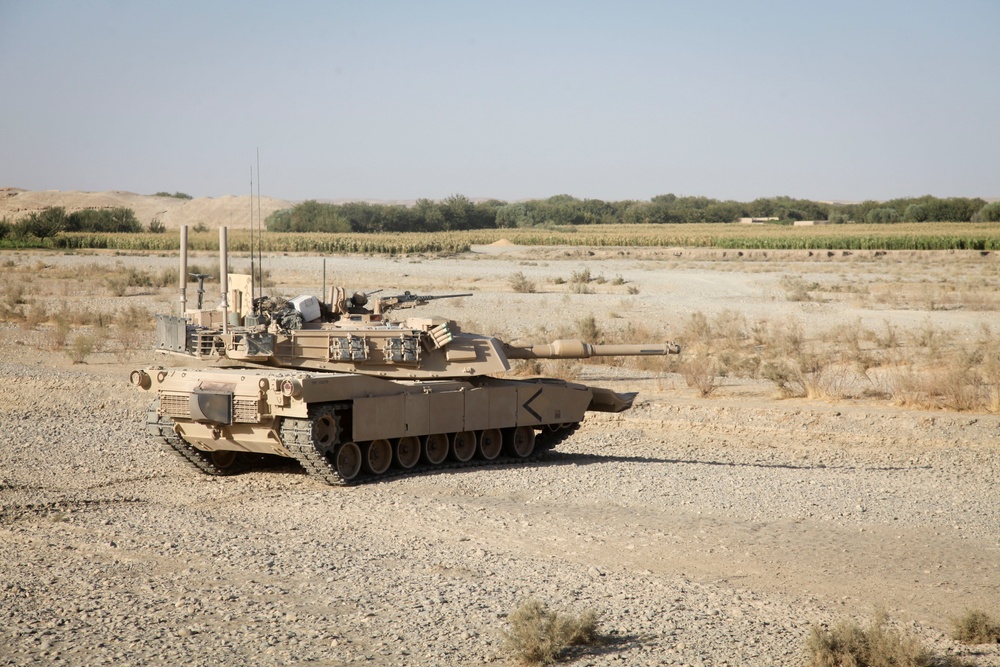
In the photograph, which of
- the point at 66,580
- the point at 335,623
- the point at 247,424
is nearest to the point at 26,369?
the point at 247,424

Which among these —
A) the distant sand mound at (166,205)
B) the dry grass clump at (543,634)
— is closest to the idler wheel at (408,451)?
the dry grass clump at (543,634)

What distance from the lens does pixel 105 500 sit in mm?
11656

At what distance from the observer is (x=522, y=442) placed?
1532 centimetres

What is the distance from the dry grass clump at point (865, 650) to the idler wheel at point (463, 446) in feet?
25.8

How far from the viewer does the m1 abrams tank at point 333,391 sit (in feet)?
40.5

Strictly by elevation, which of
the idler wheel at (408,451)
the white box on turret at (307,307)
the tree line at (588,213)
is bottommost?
the idler wheel at (408,451)

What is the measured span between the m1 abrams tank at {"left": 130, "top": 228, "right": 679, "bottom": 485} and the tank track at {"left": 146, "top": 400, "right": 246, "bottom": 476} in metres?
0.02

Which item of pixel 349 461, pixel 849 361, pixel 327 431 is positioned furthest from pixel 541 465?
pixel 849 361

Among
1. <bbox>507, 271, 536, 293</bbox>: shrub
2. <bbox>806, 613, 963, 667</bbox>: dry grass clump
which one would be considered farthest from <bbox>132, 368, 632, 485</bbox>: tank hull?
<bbox>507, 271, 536, 293</bbox>: shrub

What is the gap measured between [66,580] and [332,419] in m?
4.37

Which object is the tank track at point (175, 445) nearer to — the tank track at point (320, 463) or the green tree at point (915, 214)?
the tank track at point (320, 463)

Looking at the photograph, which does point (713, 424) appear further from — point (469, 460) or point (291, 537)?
point (291, 537)

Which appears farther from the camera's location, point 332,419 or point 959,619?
point 332,419

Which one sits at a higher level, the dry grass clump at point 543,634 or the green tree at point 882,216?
the green tree at point 882,216
